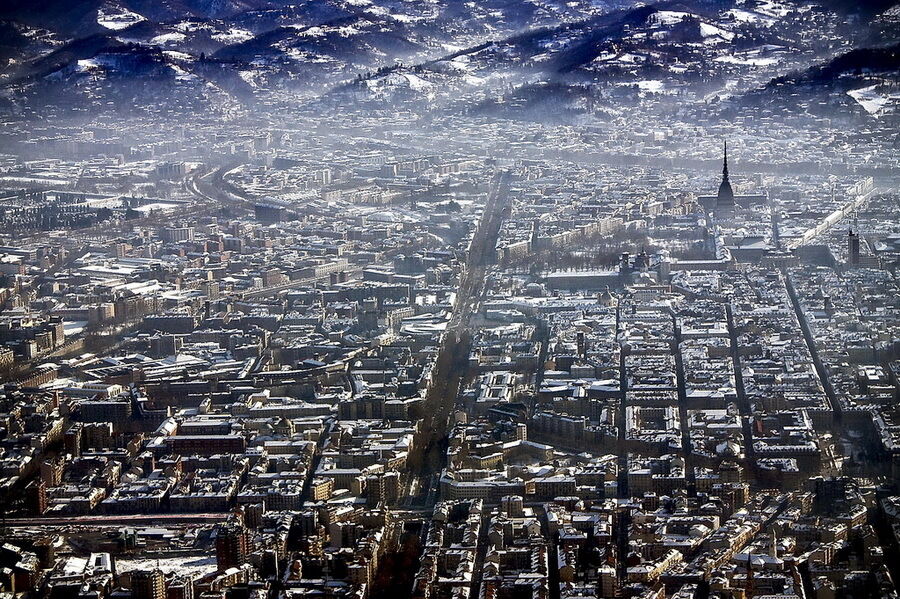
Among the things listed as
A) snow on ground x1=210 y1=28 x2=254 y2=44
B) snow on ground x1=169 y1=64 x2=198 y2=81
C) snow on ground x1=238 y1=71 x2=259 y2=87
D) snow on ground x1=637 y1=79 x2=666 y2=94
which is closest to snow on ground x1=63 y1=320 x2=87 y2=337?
snow on ground x1=637 y1=79 x2=666 y2=94

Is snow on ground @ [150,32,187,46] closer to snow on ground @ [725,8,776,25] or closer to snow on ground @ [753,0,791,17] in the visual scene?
snow on ground @ [725,8,776,25]

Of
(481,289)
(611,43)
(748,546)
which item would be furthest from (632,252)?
(611,43)

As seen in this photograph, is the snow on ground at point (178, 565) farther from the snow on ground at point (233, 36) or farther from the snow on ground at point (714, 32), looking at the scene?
the snow on ground at point (233, 36)

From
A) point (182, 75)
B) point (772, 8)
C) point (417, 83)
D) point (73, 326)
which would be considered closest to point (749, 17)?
point (772, 8)

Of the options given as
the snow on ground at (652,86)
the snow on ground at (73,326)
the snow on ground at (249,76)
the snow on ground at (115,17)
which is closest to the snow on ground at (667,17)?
the snow on ground at (652,86)

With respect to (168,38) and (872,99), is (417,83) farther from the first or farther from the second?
(872,99)

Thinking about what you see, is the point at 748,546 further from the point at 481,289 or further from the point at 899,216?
the point at 899,216
